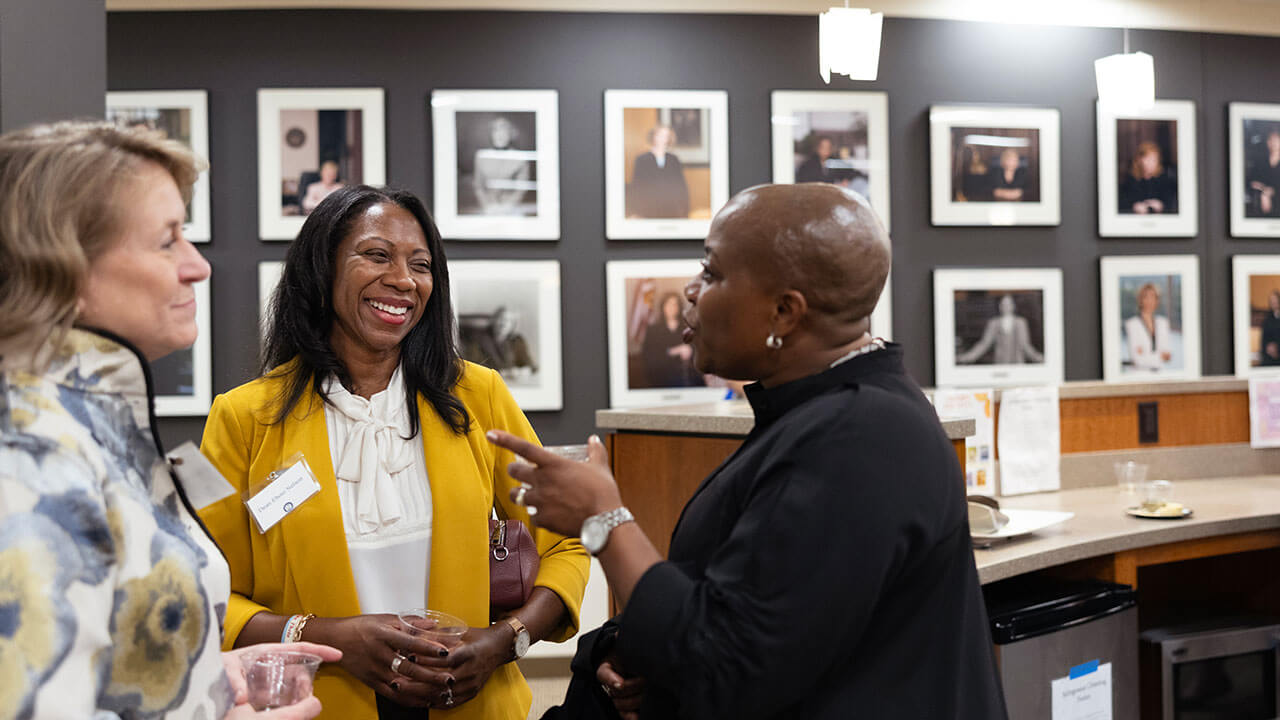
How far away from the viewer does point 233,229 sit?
437 centimetres

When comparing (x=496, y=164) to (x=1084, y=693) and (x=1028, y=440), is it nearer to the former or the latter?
(x=1028, y=440)

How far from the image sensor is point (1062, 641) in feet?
7.96

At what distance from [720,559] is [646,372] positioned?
3.43 meters

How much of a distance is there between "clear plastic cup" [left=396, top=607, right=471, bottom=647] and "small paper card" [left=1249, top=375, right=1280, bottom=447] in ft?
11.3

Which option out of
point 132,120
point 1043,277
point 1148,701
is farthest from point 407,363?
point 1043,277

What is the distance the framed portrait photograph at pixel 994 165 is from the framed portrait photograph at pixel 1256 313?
1.07 meters

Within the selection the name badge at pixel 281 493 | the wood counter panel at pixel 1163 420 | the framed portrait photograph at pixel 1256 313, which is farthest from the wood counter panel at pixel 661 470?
the framed portrait photograph at pixel 1256 313

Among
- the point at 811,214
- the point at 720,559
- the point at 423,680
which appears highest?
the point at 811,214

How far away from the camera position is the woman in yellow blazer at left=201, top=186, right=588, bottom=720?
5.35 ft

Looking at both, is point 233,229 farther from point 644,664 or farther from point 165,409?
point 644,664

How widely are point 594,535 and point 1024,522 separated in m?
2.01

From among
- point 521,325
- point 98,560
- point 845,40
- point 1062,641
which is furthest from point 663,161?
point 98,560

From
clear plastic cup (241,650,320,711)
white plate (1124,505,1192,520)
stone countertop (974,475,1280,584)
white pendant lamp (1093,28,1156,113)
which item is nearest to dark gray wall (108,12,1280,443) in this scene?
white pendant lamp (1093,28,1156,113)

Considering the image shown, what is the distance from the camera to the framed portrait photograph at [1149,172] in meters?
4.90
